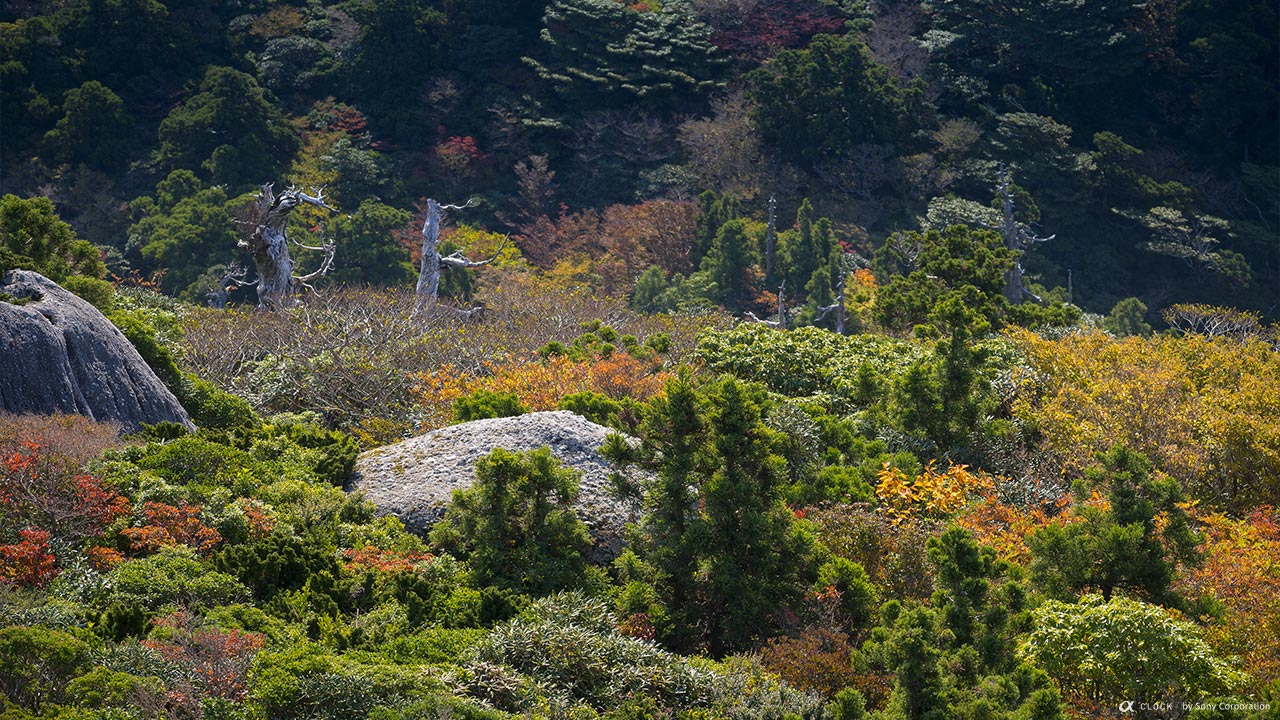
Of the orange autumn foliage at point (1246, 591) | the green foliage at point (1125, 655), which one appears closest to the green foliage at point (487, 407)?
the green foliage at point (1125, 655)

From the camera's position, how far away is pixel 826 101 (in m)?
40.0

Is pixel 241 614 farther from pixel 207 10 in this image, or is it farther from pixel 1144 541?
pixel 207 10

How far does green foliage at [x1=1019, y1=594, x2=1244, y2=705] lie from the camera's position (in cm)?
990

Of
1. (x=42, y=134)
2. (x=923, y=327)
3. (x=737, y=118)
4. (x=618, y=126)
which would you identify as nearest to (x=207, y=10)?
(x=42, y=134)

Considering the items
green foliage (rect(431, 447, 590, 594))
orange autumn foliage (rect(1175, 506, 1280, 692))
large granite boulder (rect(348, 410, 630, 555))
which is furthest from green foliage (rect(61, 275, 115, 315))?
orange autumn foliage (rect(1175, 506, 1280, 692))

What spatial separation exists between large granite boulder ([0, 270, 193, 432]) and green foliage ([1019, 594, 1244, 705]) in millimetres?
9348

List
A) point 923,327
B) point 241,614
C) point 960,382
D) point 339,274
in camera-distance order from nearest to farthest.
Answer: point 241,614 < point 960,382 < point 923,327 < point 339,274

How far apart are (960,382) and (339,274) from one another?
22.1 m

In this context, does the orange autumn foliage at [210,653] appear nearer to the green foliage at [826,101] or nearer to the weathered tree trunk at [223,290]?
the weathered tree trunk at [223,290]

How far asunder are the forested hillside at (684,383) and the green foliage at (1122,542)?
0.12 feet

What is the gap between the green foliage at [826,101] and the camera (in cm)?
3988

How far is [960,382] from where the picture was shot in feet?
54.1

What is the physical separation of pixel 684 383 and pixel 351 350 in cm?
773

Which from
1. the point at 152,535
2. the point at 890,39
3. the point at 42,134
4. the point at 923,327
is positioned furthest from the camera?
the point at 890,39
